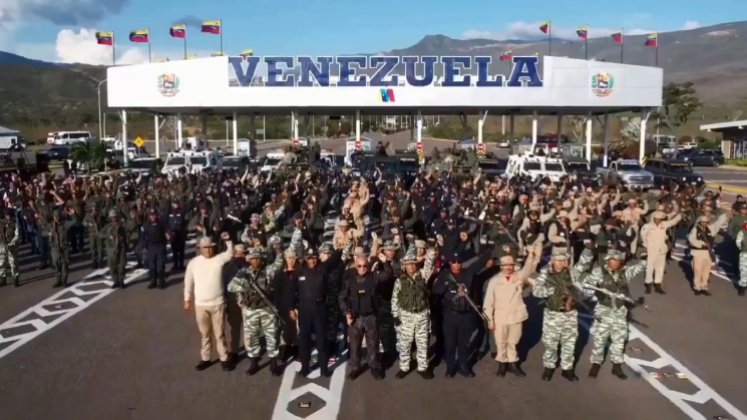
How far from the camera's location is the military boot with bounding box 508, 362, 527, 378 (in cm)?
892

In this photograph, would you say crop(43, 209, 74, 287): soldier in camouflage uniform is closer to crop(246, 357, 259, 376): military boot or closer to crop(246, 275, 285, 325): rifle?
crop(246, 357, 259, 376): military boot

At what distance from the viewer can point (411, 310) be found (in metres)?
8.38

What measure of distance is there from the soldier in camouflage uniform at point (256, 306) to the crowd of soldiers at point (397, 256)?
0.06 ft

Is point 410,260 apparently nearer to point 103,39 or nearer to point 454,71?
point 454,71

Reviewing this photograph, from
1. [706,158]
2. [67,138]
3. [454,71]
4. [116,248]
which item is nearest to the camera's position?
[116,248]

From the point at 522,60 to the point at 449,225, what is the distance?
84.7ft

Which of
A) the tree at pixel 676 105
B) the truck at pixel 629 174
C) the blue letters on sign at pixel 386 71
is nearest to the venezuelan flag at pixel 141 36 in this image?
the blue letters on sign at pixel 386 71

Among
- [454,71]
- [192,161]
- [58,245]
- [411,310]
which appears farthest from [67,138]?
[411,310]

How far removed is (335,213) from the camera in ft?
74.4

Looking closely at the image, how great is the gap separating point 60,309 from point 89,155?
3231 cm

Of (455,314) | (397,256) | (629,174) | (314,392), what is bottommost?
A: (314,392)

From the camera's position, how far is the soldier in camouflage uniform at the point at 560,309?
8.39 meters

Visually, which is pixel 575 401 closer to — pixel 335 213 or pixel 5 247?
pixel 5 247

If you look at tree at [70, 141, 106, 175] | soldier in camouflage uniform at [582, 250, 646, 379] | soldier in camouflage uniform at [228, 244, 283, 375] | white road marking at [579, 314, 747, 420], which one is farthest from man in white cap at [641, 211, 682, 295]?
tree at [70, 141, 106, 175]
